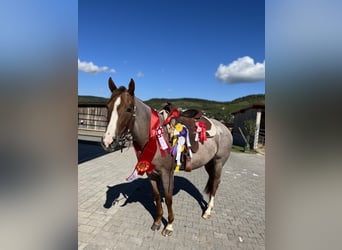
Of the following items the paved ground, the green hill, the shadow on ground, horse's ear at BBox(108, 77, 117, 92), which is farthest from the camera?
the green hill

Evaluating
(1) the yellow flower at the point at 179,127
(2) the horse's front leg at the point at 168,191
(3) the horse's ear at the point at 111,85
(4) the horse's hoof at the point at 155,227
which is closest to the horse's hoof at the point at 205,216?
(2) the horse's front leg at the point at 168,191

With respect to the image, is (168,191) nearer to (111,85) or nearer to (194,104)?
(111,85)

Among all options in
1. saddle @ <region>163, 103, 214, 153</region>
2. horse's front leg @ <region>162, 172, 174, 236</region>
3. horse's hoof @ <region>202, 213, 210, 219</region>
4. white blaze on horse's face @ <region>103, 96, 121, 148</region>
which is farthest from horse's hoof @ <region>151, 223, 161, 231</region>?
white blaze on horse's face @ <region>103, 96, 121, 148</region>

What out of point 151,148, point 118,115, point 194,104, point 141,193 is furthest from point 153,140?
point 194,104

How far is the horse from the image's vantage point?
90.2 inches

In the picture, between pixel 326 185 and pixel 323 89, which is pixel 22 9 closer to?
pixel 323 89

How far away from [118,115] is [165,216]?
2.31 meters

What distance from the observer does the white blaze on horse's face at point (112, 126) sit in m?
2.20

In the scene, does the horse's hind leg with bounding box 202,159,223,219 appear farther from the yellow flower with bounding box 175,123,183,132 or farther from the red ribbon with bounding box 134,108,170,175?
the red ribbon with bounding box 134,108,170,175

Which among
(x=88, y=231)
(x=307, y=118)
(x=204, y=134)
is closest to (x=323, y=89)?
(x=307, y=118)

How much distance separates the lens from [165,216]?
12.1 ft

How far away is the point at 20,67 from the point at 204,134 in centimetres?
316

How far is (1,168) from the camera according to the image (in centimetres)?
45

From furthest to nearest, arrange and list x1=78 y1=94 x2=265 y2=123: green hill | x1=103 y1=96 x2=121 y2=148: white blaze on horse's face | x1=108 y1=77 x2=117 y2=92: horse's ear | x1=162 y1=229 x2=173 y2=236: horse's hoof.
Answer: x1=78 y1=94 x2=265 y2=123: green hill
x1=162 y1=229 x2=173 y2=236: horse's hoof
x1=108 y1=77 x2=117 y2=92: horse's ear
x1=103 y1=96 x2=121 y2=148: white blaze on horse's face
